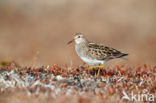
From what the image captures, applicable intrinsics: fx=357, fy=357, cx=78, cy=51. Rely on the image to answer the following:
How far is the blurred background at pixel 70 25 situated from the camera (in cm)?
3379

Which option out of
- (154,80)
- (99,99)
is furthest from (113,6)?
(99,99)

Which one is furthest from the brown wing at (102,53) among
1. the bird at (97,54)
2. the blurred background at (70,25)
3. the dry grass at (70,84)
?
the blurred background at (70,25)

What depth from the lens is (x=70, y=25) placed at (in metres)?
39.7

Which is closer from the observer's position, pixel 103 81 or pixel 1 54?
pixel 103 81

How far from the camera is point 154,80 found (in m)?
11.2

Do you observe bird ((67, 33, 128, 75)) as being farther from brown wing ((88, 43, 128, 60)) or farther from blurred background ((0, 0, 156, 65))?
blurred background ((0, 0, 156, 65))

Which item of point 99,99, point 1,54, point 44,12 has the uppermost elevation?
point 44,12

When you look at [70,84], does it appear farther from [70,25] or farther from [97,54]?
[70,25]

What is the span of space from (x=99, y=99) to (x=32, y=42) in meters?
27.8

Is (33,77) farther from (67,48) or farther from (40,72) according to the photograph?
(67,48)

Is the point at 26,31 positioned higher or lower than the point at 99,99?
higher

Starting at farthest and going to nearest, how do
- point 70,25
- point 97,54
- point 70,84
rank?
point 70,25 < point 97,54 < point 70,84

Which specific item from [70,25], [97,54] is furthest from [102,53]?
[70,25]

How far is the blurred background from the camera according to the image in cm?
3379
